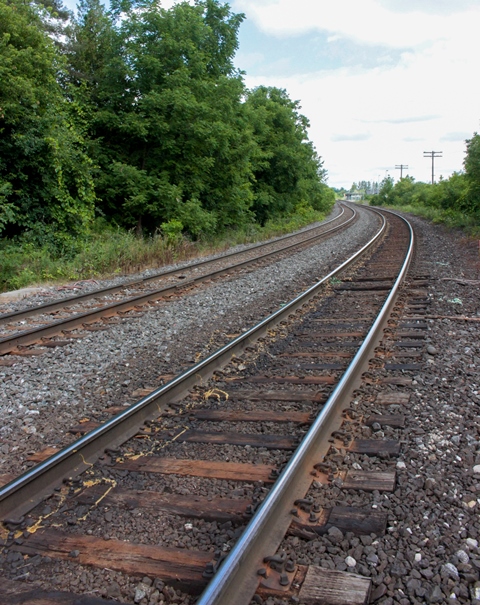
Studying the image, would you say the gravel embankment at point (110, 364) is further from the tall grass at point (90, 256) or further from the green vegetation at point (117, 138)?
the green vegetation at point (117, 138)

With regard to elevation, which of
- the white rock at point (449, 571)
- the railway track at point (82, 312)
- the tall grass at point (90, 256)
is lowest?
the white rock at point (449, 571)

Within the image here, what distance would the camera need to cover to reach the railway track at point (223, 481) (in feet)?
8.36

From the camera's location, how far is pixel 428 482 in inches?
128

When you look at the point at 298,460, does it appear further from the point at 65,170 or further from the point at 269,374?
the point at 65,170

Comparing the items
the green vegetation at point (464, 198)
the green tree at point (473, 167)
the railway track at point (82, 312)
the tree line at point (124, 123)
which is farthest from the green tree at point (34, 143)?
the green tree at point (473, 167)

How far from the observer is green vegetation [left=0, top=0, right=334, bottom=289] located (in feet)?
44.5

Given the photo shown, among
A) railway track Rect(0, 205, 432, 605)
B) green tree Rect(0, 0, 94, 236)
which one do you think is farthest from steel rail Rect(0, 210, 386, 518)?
green tree Rect(0, 0, 94, 236)

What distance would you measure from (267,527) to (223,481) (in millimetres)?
726

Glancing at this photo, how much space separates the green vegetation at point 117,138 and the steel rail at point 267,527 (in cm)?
944

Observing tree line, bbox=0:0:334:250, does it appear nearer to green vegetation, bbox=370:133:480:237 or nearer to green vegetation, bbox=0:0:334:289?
green vegetation, bbox=0:0:334:289

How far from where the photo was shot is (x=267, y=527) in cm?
279

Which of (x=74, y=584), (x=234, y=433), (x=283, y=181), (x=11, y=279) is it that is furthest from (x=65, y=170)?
(x=283, y=181)

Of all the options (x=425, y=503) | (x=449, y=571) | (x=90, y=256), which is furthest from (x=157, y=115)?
(x=449, y=571)

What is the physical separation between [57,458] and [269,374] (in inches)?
99.7
